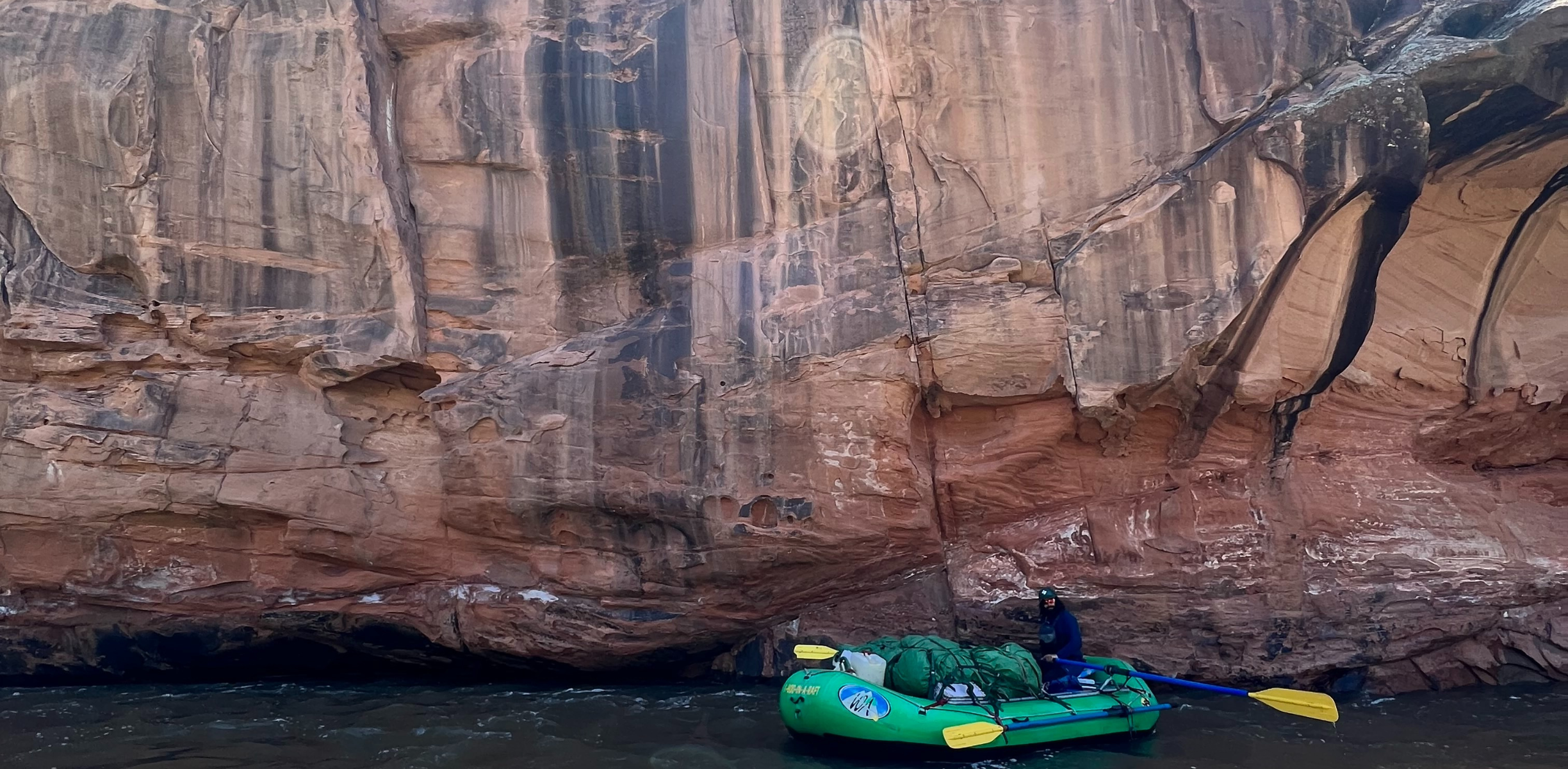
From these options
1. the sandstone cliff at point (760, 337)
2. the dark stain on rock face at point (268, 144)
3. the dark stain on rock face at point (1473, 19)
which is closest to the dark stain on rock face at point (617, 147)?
the sandstone cliff at point (760, 337)

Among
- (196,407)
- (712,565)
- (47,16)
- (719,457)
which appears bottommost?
(712,565)

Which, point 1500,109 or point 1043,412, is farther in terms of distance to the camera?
Answer: point 1043,412

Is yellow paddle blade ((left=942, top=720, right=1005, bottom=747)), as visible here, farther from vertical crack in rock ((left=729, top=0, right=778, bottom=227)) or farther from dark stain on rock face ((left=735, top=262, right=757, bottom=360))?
vertical crack in rock ((left=729, top=0, right=778, bottom=227))

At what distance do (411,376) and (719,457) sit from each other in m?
2.60

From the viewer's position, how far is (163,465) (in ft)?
27.0

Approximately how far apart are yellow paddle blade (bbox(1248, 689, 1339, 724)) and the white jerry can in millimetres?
2395

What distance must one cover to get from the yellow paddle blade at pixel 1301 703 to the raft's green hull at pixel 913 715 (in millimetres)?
755

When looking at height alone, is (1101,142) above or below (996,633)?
above

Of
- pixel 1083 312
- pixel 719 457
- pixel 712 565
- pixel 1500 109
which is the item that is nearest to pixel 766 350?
pixel 719 457

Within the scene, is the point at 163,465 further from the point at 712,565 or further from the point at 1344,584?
the point at 1344,584

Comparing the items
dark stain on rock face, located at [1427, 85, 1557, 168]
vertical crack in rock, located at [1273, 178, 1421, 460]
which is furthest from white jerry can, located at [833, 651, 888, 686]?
dark stain on rock face, located at [1427, 85, 1557, 168]

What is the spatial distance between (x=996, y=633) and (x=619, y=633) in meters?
2.98

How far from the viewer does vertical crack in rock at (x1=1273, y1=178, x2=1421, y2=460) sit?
7.93 meters

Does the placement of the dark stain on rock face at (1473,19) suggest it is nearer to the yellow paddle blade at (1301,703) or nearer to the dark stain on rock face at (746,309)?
the yellow paddle blade at (1301,703)
